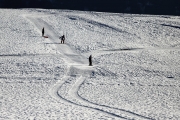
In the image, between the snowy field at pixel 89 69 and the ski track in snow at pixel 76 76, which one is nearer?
the ski track in snow at pixel 76 76

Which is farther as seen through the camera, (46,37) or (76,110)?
(46,37)

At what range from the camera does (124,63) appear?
113 ft

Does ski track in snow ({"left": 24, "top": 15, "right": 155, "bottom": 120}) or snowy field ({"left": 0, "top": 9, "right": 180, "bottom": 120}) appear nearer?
ski track in snow ({"left": 24, "top": 15, "right": 155, "bottom": 120})

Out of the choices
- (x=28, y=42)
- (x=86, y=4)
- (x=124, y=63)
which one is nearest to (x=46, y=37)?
(x=28, y=42)

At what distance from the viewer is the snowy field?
66.8 feet

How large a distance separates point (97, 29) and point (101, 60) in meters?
17.5

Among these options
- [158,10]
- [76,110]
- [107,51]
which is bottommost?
[76,110]

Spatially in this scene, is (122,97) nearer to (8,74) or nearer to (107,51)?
(8,74)

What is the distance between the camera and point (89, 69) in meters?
30.7

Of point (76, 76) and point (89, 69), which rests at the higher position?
point (89, 69)

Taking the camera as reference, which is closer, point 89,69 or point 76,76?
point 76,76

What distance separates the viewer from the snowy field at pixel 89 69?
20355 mm

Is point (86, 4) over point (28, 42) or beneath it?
over

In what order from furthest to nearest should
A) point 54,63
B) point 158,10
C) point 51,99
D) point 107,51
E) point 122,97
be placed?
point 158,10 < point 107,51 < point 54,63 < point 122,97 < point 51,99
